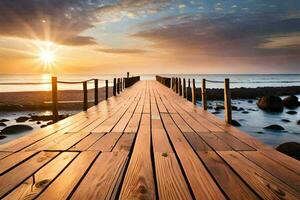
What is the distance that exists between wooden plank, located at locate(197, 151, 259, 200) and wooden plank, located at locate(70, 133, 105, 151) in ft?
6.03

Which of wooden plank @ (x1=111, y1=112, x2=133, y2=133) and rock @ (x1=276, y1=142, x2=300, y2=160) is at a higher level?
wooden plank @ (x1=111, y1=112, x2=133, y2=133)

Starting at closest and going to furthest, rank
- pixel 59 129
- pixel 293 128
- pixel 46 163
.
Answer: pixel 46 163 < pixel 59 129 < pixel 293 128

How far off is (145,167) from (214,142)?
178 centimetres

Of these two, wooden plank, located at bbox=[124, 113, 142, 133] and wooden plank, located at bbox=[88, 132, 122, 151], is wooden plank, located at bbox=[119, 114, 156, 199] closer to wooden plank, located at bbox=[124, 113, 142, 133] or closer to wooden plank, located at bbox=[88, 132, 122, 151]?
wooden plank, located at bbox=[88, 132, 122, 151]

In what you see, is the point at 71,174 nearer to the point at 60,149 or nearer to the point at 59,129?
the point at 60,149

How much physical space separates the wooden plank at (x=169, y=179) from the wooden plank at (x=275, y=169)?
107cm

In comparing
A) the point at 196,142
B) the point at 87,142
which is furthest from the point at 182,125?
the point at 87,142

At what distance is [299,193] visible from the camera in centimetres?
249

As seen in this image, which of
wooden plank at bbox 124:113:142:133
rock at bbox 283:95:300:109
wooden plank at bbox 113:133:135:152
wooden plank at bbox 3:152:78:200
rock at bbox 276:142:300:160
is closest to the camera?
wooden plank at bbox 3:152:78:200

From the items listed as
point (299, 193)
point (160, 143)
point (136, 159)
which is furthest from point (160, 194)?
point (160, 143)

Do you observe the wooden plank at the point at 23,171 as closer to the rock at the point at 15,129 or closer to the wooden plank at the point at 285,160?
the wooden plank at the point at 285,160

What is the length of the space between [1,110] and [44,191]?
22.4 m

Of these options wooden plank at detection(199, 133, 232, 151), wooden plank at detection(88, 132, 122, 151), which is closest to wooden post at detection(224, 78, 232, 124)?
wooden plank at detection(199, 133, 232, 151)

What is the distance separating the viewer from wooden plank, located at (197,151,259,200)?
96.9 inches
